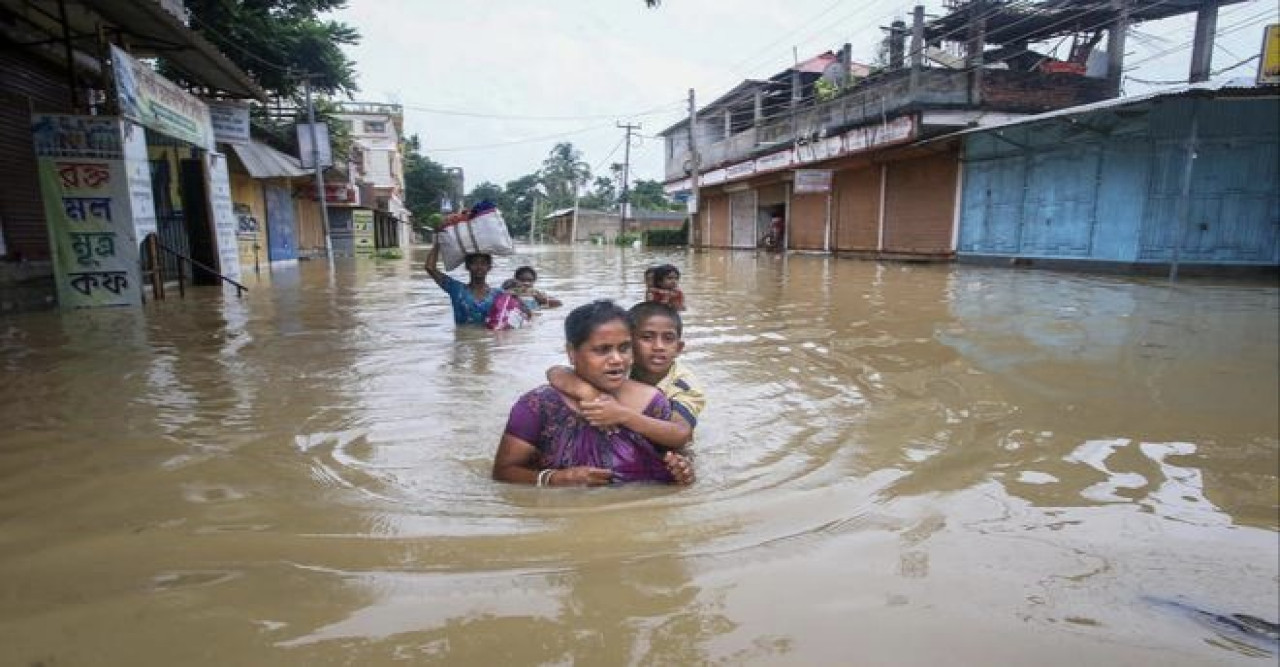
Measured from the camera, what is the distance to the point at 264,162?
17.4 meters

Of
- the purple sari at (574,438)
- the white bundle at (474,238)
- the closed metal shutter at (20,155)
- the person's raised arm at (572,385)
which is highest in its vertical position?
the closed metal shutter at (20,155)

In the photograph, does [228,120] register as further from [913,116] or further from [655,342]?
[913,116]

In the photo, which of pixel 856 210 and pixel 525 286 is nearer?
pixel 525 286

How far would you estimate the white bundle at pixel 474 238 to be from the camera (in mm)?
6629

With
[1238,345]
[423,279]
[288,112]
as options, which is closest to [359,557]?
[1238,345]

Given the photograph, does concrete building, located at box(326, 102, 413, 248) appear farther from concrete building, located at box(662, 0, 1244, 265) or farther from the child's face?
the child's face

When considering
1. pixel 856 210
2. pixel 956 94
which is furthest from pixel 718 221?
pixel 956 94

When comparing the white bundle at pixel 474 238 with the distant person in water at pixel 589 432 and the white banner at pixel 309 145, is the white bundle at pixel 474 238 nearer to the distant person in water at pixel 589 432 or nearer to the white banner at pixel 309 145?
the distant person in water at pixel 589 432

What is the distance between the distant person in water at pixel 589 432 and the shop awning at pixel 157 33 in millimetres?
7846

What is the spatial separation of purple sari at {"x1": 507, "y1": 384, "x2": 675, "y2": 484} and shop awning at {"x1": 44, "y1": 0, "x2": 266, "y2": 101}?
784cm

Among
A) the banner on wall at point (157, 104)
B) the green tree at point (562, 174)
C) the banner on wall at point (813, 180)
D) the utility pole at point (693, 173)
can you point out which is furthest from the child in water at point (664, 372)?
→ the green tree at point (562, 174)

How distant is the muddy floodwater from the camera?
6.17 ft

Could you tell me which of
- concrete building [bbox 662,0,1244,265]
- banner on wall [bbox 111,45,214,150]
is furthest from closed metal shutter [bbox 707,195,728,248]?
banner on wall [bbox 111,45,214,150]

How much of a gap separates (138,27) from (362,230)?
2872 cm
